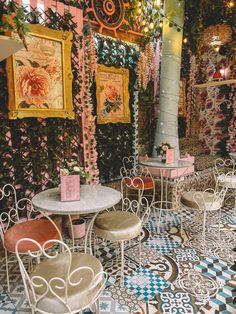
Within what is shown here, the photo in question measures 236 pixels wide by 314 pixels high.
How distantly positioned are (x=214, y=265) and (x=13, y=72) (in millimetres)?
3022

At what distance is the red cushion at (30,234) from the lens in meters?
1.98

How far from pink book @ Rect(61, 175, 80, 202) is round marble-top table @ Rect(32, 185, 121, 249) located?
0.05 m

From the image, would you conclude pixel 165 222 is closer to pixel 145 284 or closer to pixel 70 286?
pixel 145 284

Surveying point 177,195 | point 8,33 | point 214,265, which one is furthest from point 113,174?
point 8,33

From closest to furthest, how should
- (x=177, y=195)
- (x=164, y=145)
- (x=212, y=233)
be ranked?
(x=212, y=233) → (x=164, y=145) → (x=177, y=195)

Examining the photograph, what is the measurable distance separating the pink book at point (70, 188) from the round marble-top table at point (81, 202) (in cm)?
5

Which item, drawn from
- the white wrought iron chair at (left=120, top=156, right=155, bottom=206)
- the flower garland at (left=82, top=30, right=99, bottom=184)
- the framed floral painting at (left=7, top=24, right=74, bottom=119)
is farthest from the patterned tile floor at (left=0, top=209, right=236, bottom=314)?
the framed floral painting at (left=7, top=24, right=74, bottom=119)

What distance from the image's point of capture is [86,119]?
146 inches

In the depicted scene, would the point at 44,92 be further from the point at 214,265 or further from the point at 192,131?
the point at 192,131

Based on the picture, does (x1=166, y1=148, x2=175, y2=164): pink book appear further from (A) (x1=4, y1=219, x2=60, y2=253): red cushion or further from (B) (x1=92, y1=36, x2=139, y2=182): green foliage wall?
(A) (x1=4, y1=219, x2=60, y2=253): red cushion

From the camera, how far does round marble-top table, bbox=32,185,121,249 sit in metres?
1.90

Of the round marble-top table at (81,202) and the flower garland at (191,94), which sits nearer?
the round marble-top table at (81,202)

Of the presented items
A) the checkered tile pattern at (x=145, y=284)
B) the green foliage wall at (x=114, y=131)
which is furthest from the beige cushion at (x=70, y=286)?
the green foliage wall at (x=114, y=131)

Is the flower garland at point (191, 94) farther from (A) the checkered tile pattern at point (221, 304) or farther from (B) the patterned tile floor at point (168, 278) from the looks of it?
(A) the checkered tile pattern at point (221, 304)
